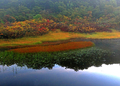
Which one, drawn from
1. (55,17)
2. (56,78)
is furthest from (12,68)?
(55,17)

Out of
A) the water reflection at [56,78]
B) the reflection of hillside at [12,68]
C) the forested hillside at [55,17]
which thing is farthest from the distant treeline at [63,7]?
the water reflection at [56,78]

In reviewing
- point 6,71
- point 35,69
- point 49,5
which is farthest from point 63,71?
point 49,5

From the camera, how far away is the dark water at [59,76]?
324 inches

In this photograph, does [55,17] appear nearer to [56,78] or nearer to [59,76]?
[59,76]

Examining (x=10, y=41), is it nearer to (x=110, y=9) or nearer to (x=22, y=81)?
(x=22, y=81)

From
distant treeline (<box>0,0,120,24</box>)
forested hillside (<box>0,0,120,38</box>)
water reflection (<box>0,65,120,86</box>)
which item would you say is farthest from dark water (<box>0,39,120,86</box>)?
distant treeline (<box>0,0,120,24</box>)

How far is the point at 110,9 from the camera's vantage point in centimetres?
5394

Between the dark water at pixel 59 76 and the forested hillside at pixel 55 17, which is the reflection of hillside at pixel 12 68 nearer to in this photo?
the dark water at pixel 59 76

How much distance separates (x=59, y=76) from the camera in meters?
9.38

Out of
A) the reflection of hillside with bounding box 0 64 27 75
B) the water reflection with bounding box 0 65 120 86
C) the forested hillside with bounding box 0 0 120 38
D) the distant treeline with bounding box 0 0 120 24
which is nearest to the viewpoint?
the water reflection with bounding box 0 65 120 86

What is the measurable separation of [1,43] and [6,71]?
42.0ft

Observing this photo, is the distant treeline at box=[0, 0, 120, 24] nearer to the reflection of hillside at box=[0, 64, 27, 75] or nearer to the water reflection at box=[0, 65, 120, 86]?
the reflection of hillside at box=[0, 64, 27, 75]

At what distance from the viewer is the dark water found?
8.23 m

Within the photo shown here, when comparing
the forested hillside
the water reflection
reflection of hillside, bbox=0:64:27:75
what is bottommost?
the water reflection
